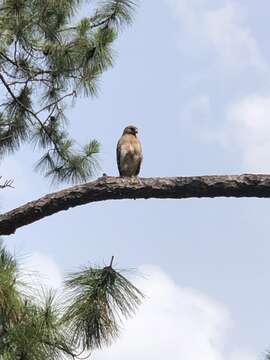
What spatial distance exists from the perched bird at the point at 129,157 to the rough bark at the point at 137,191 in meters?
3.36

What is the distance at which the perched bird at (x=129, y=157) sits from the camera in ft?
22.8

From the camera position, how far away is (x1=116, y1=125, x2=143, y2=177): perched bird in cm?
696

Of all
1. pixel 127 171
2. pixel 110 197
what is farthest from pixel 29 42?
pixel 110 197

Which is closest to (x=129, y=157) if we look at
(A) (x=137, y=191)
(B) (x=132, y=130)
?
(B) (x=132, y=130)

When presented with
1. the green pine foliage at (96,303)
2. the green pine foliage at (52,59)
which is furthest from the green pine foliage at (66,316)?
the green pine foliage at (52,59)

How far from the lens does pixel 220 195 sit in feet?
11.6

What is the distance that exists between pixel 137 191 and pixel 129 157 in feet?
11.2

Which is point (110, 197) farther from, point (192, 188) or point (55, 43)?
point (55, 43)

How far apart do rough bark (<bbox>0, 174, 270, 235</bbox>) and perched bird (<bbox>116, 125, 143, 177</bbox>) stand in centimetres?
336

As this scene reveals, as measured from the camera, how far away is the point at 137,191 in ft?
11.7

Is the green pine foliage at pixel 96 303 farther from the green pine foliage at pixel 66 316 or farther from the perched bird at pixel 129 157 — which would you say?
the perched bird at pixel 129 157

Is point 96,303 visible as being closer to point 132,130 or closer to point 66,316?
point 66,316

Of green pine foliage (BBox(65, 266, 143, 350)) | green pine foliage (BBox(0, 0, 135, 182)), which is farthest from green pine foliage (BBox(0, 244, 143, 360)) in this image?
green pine foliage (BBox(0, 0, 135, 182))

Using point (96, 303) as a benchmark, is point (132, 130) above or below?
above
